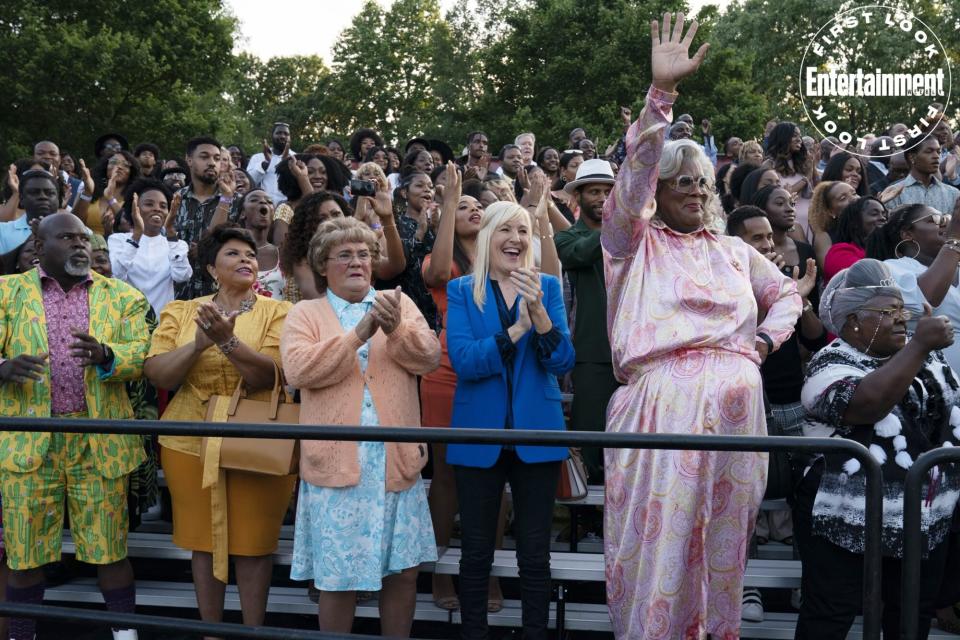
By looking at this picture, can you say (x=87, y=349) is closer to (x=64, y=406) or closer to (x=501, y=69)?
(x=64, y=406)

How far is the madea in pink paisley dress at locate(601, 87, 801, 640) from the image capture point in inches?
151

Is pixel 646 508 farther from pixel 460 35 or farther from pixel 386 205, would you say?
pixel 460 35

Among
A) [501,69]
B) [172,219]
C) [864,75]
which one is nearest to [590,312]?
[172,219]

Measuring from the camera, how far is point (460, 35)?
5594cm

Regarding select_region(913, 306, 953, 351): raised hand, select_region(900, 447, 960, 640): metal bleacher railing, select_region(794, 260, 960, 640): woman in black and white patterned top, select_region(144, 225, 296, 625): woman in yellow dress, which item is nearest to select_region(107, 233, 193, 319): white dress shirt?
select_region(144, 225, 296, 625): woman in yellow dress

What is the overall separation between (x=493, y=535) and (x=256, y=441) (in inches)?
44.4

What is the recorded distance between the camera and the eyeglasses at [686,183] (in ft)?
13.3

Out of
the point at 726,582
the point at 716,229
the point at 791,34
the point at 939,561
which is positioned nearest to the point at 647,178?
the point at 716,229

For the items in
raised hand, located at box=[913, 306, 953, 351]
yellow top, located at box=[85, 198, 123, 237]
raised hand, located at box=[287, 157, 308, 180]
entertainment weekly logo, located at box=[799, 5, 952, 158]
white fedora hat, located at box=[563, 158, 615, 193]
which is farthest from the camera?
Answer: entertainment weekly logo, located at box=[799, 5, 952, 158]

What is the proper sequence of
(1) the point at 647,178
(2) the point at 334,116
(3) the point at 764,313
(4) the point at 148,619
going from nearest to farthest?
(4) the point at 148,619, (1) the point at 647,178, (3) the point at 764,313, (2) the point at 334,116

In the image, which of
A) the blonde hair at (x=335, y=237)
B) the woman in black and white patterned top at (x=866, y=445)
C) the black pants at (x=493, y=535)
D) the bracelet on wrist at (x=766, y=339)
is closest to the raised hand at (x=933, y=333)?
the woman in black and white patterned top at (x=866, y=445)

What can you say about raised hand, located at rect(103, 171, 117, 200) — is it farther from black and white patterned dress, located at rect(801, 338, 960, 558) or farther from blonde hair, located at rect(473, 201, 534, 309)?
black and white patterned dress, located at rect(801, 338, 960, 558)

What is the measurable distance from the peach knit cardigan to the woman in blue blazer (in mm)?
181

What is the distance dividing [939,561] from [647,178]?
6.29ft
